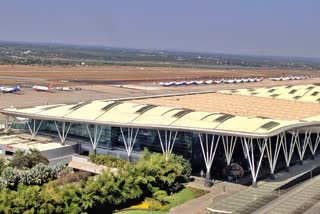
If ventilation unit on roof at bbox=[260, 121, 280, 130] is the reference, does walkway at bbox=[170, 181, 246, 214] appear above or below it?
below

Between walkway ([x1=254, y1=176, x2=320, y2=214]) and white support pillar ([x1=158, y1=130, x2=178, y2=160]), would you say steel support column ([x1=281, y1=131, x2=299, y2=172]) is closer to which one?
walkway ([x1=254, y1=176, x2=320, y2=214])

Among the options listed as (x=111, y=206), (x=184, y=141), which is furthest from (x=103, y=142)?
(x=111, y=206)

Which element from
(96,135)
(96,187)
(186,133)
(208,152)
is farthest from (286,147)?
(96,187)

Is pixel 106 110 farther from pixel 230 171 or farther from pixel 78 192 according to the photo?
pixel 78 192

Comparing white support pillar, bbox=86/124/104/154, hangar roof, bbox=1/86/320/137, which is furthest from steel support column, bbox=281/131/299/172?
white support pillar, bbox=86/124/104/154

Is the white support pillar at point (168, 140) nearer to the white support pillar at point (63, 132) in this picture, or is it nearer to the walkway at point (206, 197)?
the walkway at point (206, 197)

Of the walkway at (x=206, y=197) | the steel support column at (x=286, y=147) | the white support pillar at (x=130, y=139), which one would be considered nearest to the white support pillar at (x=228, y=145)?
the walkway at (x=206, y=197)

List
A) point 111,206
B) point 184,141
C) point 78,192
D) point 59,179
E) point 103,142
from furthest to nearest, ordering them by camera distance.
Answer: point 103,142, point 184,141, point 59,179, point 111,206, point 78,192

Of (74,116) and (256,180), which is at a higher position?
(74,116)
